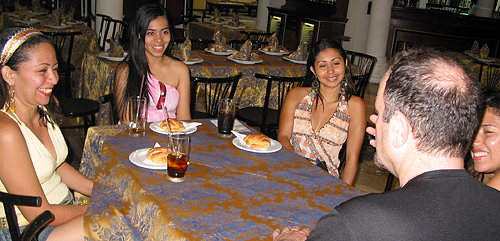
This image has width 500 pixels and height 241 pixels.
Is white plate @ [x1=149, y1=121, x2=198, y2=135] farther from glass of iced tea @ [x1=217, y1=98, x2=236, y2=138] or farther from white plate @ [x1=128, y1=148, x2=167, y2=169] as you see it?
white plate @ [x1=128, y1=148, x2=167, y2=169]

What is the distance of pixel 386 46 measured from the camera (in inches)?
347

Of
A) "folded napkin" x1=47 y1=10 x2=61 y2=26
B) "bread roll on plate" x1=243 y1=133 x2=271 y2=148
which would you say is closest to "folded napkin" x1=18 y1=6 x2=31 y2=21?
"folded napkin" x1=47 y1=10 x2=61 y2=26

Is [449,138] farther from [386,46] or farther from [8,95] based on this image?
[386,46]

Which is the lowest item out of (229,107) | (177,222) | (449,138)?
(177,222)

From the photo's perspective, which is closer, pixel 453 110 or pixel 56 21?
pixel 453 110

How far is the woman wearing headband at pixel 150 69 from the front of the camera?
2.73 metres

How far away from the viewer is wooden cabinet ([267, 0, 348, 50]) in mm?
8508

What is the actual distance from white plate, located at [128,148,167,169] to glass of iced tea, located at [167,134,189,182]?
10 centimetres

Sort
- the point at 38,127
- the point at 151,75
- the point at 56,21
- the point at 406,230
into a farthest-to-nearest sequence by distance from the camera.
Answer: the point at 56,21 → the point at 151,75 → the point at 38,127 → the point at 406,230

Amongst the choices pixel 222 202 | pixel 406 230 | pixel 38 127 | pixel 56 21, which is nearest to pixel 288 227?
pixel 222 202

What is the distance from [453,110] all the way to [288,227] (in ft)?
2.09

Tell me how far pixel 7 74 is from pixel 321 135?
65.8 inches

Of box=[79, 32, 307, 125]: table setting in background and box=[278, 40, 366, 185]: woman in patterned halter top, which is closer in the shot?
box=[278, 40, 366, 185]: woman in patterned halter top

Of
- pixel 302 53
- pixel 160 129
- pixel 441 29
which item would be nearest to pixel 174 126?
pixel 160 129
